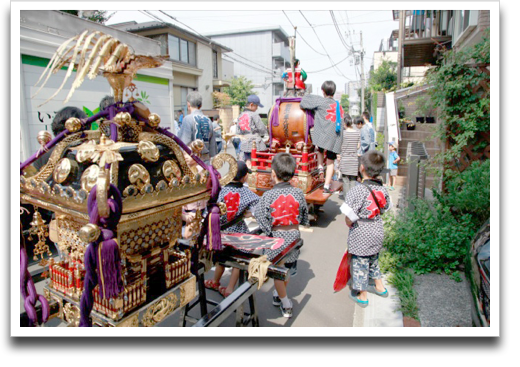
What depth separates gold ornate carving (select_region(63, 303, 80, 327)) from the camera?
1.66 meters

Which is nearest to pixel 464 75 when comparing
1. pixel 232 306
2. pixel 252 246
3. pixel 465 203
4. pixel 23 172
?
pixel 465 203

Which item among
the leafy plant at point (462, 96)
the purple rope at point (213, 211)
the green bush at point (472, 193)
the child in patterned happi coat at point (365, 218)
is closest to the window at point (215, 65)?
the leafy plant at point (462, 96)

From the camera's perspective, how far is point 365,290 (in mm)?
3191

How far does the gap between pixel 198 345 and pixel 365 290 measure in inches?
82.4

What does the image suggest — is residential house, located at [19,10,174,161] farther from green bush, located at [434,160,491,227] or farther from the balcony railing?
the balcony railing

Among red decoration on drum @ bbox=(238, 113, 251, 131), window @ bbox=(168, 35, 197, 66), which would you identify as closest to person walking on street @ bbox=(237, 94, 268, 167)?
red decoration on drum @ bbox=(238, 113, 251, 131)

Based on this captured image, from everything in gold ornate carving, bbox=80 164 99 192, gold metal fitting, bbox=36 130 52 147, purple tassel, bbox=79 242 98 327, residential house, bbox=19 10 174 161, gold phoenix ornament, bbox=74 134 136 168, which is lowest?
purple tassel, bbox=79 242 98 327

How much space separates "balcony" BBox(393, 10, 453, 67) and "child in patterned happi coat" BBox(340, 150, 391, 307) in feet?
27.1

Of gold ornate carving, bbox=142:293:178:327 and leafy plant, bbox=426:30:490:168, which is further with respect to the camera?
leafy plant, bbox=426:30:490:168

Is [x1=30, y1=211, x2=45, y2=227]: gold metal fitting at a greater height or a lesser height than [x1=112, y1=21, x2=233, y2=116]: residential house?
lesser

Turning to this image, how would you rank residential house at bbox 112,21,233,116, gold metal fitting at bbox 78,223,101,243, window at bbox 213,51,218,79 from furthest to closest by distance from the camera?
window at bbox 213,51,218,79, residential house at bbox 112,21,233,116, gold metal fitting at bbox 78,223,101,243

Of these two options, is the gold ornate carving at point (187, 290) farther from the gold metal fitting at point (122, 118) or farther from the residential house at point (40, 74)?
the residential house at point (40, 74)

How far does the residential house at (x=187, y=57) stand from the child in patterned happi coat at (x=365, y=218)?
13.4m

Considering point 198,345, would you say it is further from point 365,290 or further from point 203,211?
point 365,290
